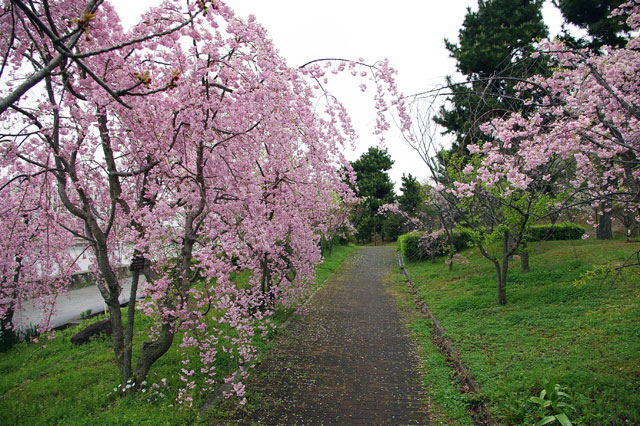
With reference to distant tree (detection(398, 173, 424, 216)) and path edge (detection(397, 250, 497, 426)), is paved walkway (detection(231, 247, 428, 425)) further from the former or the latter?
distant tree (detection(398, 173, 424, 216))

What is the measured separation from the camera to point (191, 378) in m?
5.32

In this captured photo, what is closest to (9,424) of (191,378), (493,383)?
(191,378)

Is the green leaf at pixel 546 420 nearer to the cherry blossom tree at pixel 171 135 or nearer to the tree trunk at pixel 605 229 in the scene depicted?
the cherry blossom tree at pixel 171 135

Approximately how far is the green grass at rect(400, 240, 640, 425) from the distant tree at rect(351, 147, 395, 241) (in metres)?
25.0

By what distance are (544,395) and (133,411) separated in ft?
15.5

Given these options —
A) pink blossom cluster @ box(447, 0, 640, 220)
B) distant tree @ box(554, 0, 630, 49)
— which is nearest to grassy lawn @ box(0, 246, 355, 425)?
pink blossom cluster @ box(447, 0, 640, 220)

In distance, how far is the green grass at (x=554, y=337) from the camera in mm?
3799

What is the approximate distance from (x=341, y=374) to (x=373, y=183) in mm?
30652

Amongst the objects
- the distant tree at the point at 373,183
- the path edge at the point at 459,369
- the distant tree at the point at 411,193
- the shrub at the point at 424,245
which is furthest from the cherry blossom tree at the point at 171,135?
the distant tree at the point at 373,183

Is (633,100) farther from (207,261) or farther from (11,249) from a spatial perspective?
(11,249)

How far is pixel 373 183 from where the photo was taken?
1394 inches

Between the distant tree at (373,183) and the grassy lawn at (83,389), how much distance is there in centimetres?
2940

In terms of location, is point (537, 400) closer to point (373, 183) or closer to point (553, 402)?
point (553, 402)

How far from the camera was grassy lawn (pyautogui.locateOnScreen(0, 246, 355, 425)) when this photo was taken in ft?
13.9
